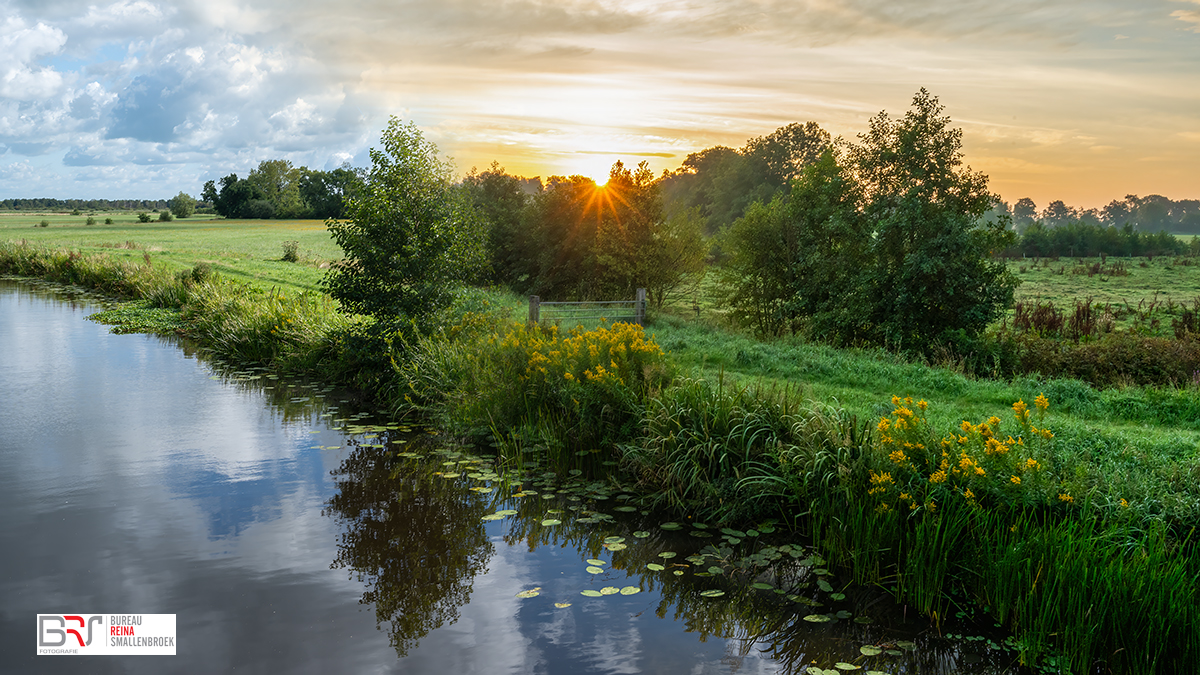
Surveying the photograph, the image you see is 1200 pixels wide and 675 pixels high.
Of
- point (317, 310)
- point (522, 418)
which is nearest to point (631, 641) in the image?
point (522, 418)

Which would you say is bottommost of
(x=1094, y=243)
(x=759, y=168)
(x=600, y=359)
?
(x=600, y=359)

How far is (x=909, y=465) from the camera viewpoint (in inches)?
258

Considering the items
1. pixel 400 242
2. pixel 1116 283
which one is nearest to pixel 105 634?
pixel 400 242

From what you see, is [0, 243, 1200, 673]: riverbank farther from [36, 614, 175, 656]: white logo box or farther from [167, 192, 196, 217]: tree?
[167, 192, 196, 217]: tree

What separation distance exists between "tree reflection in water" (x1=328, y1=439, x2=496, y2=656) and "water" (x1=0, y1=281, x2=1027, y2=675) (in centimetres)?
2

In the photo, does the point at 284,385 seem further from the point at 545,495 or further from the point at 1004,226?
the point at 1004,226

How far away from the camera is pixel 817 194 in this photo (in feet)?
82.0

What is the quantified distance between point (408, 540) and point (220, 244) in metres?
55.9

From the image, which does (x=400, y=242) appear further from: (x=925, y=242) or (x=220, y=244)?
(x=220, y=244)

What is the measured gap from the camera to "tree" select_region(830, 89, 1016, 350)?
20.2 meters

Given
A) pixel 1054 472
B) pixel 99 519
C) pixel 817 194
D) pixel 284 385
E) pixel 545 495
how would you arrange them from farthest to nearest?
pixel 817 194 → pixel 284 385 → pixel 545 495 → pixel 99 519 → pixel 1054 472

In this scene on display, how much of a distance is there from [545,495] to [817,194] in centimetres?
1928

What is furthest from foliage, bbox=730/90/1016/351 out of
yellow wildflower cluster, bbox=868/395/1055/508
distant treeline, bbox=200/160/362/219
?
distant treeline, bbox=200/160/362/219

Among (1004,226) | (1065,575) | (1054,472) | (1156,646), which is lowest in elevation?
(1156,646)
